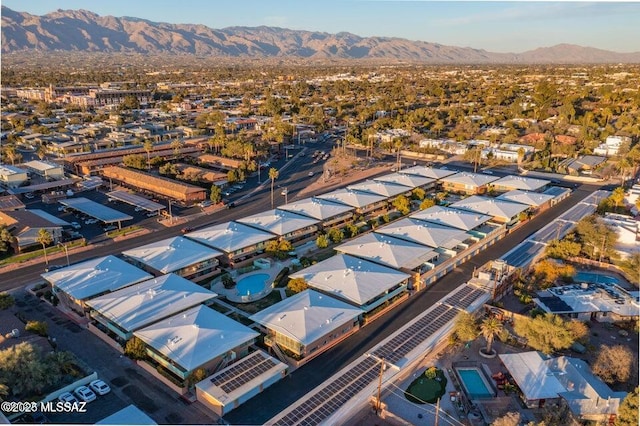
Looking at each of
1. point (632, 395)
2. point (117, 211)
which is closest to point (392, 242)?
point (632, 395)

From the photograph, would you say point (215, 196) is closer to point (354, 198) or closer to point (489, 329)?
point (354, 198)

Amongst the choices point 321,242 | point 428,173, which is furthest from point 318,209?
point 428,173

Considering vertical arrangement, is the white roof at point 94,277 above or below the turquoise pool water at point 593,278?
above

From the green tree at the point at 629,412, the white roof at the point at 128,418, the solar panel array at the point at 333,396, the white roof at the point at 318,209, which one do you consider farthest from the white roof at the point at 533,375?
the white roof at the point at 318,209

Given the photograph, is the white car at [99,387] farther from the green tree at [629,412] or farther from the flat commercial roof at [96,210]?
the flat commercial roof at [96,210]

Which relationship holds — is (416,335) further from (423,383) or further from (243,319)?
(243,319)
